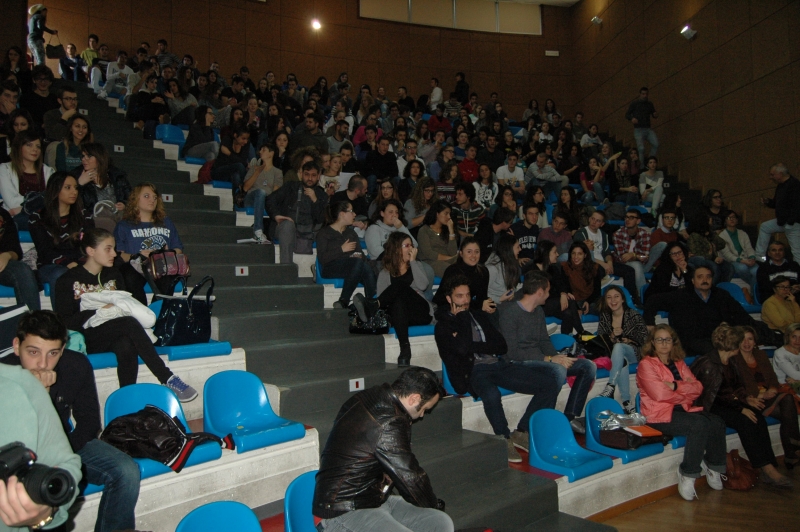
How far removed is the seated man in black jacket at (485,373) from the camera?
3901 millimetres

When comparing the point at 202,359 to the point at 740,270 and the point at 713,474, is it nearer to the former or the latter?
the point at 713,474

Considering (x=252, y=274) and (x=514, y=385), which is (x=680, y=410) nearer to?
(x=514, y=385)

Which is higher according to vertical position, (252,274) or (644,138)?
(644,138)

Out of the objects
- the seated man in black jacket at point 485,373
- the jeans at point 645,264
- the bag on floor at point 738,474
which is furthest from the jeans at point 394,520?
the jeans at point 645,264

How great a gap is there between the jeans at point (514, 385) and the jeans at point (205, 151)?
4.34m

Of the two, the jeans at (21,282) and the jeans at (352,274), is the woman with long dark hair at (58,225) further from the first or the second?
the jeans at (352,274)

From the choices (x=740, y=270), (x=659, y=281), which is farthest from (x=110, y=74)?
(x=740, y=270)

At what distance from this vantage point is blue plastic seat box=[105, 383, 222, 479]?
2766mm

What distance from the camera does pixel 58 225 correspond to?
4020 mm

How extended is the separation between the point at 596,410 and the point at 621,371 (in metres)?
0.63

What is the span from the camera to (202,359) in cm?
352

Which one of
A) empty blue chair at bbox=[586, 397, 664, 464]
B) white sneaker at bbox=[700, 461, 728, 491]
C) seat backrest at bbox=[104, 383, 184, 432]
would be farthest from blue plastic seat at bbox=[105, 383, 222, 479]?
white sneaker at bbox=[700, 461, 728, 491]

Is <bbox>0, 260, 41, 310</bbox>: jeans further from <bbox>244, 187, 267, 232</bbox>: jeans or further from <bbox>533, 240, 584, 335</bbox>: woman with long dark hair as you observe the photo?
<bbox>533, 240, 584, 335</bbox>: woman with long dark hair

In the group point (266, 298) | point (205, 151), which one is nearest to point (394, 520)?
point (266, 298)
